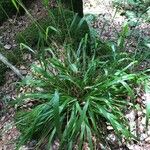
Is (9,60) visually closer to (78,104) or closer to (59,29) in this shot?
(59,29)

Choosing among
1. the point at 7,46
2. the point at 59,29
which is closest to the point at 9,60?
the point at 7,46

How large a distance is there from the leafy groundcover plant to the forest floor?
0.12 metres

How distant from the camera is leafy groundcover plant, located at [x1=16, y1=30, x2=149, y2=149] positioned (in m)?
3.04

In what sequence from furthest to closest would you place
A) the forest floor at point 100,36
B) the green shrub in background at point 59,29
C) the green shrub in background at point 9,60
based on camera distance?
1. the green shrub in background at point 59,29
2. the green shrub in background at point 9,60
3. the forest floor at point 100,36

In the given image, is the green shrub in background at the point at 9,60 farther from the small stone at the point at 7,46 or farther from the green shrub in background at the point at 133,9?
the green shrub in background at the point at 133,9

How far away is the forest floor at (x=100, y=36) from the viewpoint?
10.6 feet

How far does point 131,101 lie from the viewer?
336 cm

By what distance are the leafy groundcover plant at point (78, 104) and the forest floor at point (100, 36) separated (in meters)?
0.12

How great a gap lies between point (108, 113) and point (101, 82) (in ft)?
1.04

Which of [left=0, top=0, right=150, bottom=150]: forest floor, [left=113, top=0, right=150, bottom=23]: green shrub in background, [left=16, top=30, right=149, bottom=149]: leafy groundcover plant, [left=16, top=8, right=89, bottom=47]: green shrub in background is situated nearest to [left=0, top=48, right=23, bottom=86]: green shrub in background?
[left=0, top=0, right=150, bottom=150]: forest floor

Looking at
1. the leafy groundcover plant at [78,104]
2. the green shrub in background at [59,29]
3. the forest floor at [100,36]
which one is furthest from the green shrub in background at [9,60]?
the leafy groundcover plant at [78,104]

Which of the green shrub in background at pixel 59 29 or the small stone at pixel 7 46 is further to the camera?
the small stone at pixel 7 46

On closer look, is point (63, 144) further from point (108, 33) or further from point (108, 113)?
point (108, 33)

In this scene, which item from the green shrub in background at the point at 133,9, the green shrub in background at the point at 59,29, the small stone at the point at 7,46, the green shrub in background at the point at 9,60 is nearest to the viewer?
the green shrub in background at the point at 9,60
